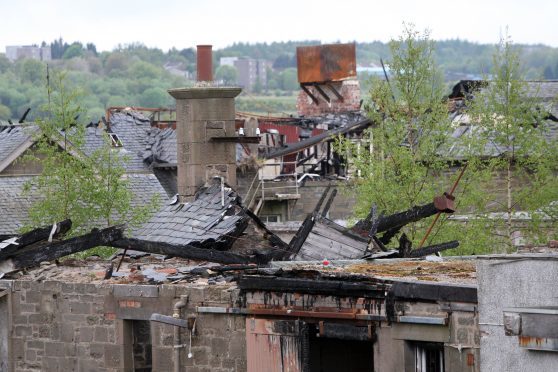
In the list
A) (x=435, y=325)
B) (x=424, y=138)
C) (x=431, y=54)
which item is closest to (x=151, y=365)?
(x=435, y=325)

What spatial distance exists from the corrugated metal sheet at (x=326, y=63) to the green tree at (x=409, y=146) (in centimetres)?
3134

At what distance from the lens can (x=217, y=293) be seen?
19.5 meters

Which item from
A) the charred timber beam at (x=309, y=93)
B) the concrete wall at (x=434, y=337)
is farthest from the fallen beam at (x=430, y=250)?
the charred timber beam at (x=309, y=93)

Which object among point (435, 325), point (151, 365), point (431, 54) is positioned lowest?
point (151, 365)

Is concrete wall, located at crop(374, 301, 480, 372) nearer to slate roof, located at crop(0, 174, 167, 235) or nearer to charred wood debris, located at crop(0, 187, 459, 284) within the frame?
charred wood debris, located at crop(0, 187, 459, 284)

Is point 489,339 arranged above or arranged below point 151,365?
above

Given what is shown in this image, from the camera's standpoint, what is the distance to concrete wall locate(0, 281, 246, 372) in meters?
19.5

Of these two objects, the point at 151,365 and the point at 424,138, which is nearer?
the point at 151,365

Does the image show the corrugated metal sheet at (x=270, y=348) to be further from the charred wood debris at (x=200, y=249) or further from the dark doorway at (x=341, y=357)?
the charred wood debris at (x=200, y=249)

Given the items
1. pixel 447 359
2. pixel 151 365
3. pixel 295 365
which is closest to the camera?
pixel 447 359

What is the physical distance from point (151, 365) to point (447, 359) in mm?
5471

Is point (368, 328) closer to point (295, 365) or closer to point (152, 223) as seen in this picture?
point (295, 365)

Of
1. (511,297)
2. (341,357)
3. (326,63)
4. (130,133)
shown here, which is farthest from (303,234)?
(326,63)

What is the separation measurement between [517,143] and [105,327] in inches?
610
